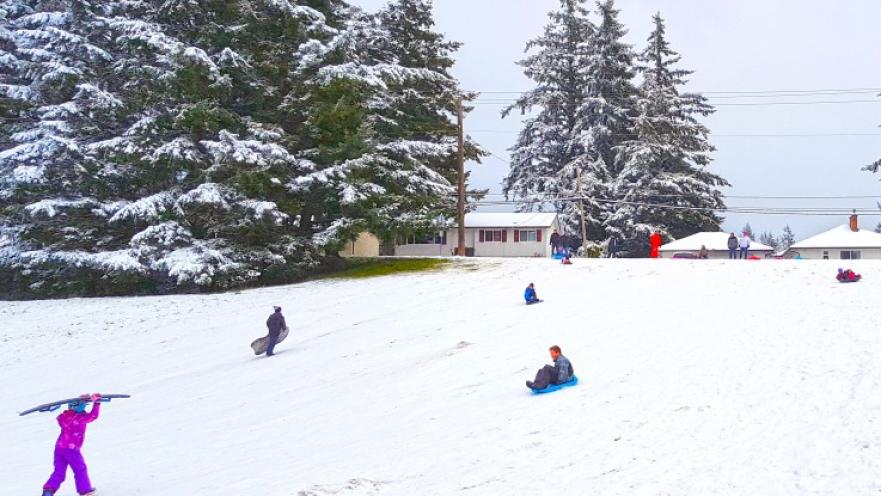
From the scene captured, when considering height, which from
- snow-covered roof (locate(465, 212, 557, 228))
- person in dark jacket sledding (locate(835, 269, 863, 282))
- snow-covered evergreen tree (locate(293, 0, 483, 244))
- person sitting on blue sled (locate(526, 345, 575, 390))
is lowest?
person sitting on blue sled (locate(526, 345, 575, 390))

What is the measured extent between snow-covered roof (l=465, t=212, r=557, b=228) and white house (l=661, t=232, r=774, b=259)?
9466 millimetres

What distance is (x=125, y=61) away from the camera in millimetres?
38406

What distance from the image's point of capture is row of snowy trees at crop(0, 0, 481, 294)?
118 feet

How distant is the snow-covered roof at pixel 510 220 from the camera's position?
2304 inches

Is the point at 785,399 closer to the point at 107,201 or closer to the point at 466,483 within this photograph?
the point at 466,483

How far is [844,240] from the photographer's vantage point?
55.6 meters

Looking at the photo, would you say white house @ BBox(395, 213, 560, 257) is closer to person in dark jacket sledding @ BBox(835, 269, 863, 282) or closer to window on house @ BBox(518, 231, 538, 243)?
window on house @ BBox(518, 231, 538, 243)

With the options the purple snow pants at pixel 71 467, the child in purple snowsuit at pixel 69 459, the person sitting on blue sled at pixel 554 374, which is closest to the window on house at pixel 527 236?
the person sitting on blue sled at pixel 554 374

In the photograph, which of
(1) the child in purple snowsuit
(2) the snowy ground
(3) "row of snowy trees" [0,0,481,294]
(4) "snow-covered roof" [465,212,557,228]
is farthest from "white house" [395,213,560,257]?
(1) the child in purple snowsuit

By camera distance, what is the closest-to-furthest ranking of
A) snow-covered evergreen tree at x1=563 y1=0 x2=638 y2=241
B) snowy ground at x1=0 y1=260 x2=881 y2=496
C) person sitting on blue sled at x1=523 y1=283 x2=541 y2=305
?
snowy ground at x1=0 y1=260 x2=881 y2=496 → person sitting on blue sled at x1=523 y1=283 x2=541 y2=305 → snow-covered evergreen tree at x1=563 y1=0 x2=638 y2=241

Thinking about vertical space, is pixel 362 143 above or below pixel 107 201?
above

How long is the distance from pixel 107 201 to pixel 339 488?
3386 cm

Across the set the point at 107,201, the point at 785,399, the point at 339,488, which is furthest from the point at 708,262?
the point at 107,201

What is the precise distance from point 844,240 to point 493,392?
1988 inches
